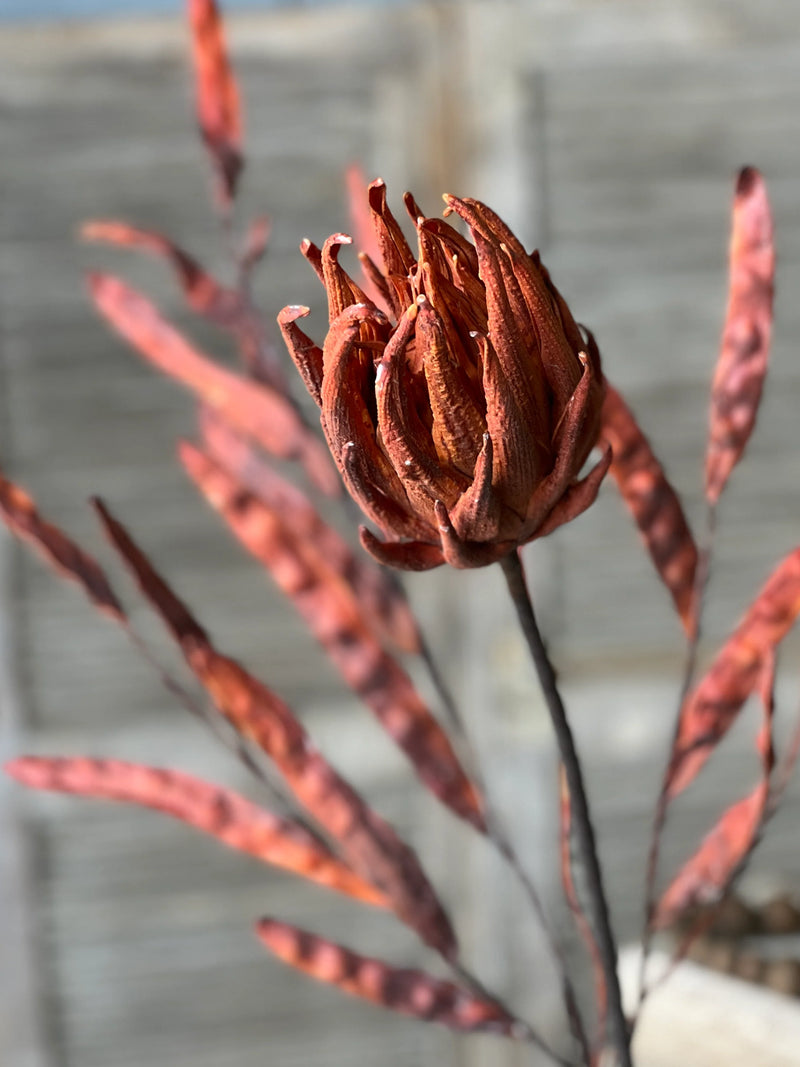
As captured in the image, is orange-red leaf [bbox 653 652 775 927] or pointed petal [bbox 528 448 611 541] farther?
orange-red leaf [bbox 653 652 775 927]

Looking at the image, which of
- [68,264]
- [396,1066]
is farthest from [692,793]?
[68,264]

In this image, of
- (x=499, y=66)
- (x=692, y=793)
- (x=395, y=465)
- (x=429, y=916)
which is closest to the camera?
(x=395, y=465)

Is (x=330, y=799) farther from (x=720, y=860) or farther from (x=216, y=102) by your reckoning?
(x=216, y=102)

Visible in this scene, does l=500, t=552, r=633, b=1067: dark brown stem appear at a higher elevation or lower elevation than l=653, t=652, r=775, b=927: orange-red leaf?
higher

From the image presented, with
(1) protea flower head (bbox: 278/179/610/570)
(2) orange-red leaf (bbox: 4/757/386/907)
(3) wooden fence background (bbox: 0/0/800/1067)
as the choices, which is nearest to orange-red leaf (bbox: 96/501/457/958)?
(2) orange-red leaf (bbox: 4/757/386/907)

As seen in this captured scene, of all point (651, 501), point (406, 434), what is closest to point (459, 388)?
point (406, 434)

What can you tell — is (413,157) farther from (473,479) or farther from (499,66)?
(473,479)

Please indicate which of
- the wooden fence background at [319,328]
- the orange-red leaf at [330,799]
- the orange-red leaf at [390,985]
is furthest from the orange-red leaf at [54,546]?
the wooden fence background at [319,328]

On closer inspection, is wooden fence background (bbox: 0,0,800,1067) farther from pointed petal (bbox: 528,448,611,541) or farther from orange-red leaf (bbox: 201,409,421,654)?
pointed petal (bbox: 528,448,611,541)
